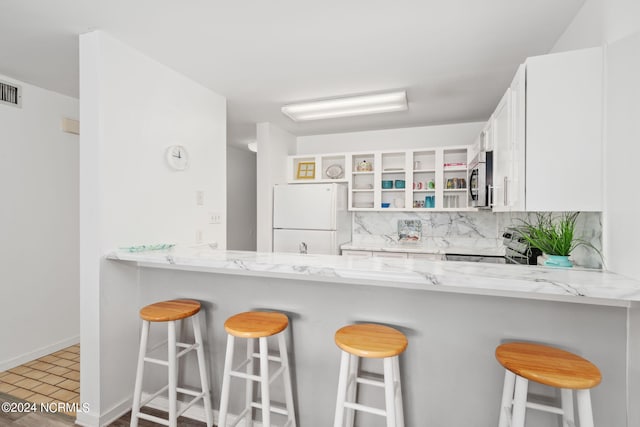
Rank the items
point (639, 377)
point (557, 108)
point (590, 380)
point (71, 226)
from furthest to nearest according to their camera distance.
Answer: point (71, 226) < point (557, 108) < point (639, 377) < point (590, 380)

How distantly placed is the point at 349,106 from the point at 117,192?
6.88 ft

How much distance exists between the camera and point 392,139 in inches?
175

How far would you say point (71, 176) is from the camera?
3.23m

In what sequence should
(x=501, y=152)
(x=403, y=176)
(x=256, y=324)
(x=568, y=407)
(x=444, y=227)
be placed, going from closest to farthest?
1. (x=568, y=407)
2. (x=256, y=324)
3. (x=501, y=152)
4. (x=444, y=227)
5. (x=403, y=176)

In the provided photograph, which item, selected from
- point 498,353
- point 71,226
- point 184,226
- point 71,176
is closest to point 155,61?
point 184,226

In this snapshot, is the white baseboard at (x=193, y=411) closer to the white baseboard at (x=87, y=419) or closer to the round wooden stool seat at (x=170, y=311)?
the white baseboard at (x=87, y=419)

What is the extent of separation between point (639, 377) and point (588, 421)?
1.13 feet

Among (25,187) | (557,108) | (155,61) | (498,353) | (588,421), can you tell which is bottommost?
(588,421)

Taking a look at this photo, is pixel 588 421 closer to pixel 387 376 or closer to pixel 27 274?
pixel 387 376

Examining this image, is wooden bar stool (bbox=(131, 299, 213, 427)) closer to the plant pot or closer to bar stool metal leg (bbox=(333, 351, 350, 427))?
bar stool metal leg (bbox=(333, 351, 350, 427))

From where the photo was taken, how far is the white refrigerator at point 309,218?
381 cm

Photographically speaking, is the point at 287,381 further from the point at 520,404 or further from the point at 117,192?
the point at 117,192

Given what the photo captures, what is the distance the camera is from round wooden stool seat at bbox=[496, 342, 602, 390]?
1121mm

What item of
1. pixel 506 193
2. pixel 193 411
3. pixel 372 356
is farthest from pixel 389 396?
pixel 193 411
